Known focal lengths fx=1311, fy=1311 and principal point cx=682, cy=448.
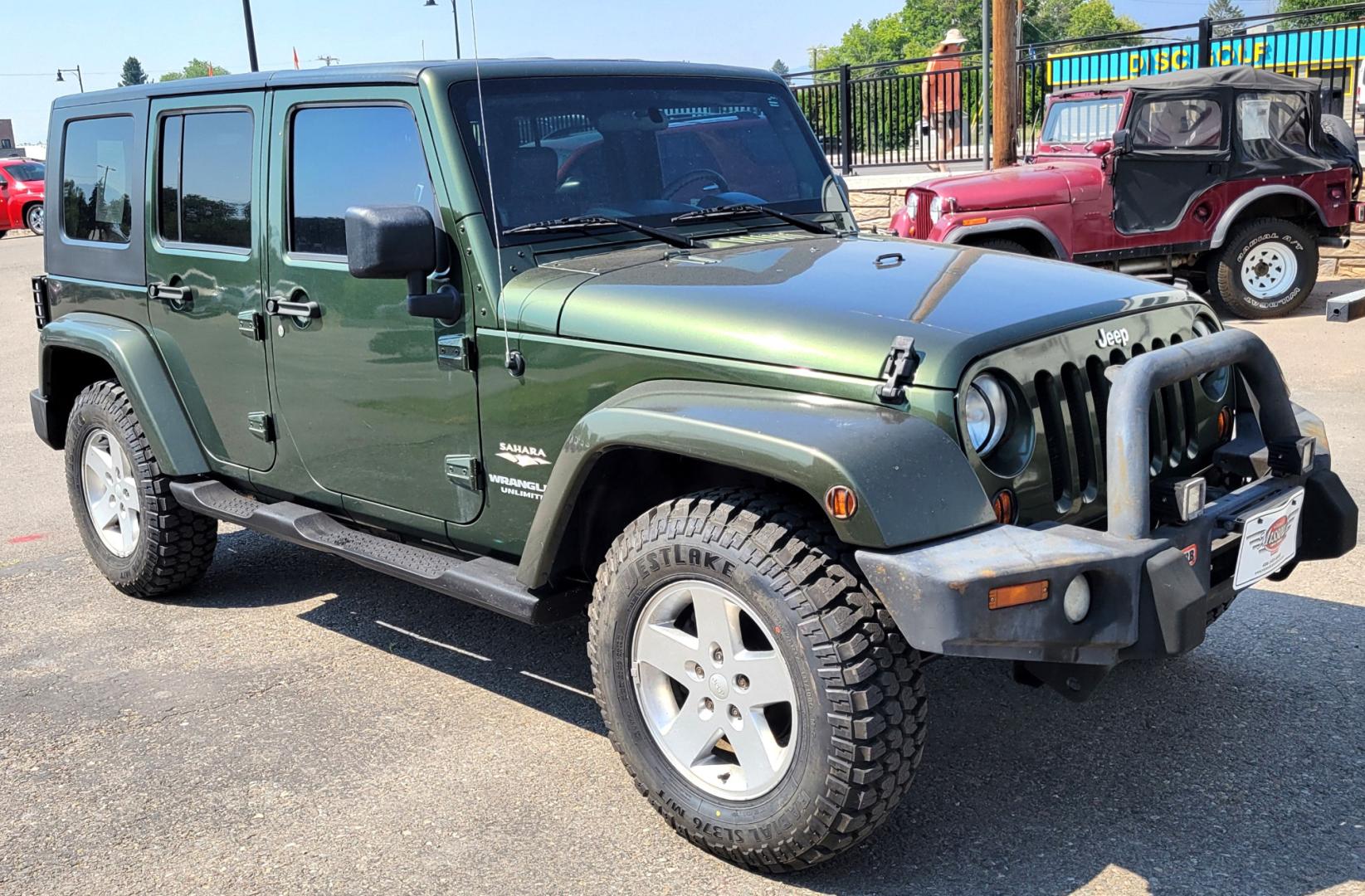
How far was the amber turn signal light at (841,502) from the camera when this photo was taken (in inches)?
109

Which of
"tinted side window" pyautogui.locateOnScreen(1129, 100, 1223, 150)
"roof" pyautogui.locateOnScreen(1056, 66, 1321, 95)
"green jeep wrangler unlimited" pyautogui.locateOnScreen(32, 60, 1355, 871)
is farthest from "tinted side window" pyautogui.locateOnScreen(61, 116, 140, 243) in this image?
"roof" pyautogui.locateOnScreen(1056, 66, 1321, 95)

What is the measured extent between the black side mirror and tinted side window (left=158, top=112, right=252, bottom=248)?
1062mm

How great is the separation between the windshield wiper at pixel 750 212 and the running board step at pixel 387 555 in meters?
1.22

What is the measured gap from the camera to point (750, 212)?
13.8 ft

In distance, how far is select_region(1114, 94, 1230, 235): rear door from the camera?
37.2ft

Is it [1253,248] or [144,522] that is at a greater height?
[1253,248]

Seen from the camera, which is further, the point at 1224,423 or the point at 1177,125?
the point at 1177,125

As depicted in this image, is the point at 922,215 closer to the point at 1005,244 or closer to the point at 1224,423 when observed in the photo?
the point at 1005,244

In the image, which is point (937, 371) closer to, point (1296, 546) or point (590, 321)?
point (590, 321)

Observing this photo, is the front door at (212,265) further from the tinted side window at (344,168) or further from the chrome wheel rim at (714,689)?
the chrome wheel rim at (714,689)

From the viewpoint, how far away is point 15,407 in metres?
10.3

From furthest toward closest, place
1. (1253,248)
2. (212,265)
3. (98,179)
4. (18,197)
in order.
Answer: (18,197), (1253,248), (98,179), (212,265)

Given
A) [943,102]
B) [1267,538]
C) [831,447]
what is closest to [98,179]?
[831,447]

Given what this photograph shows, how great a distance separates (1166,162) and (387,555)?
937 centimetres
